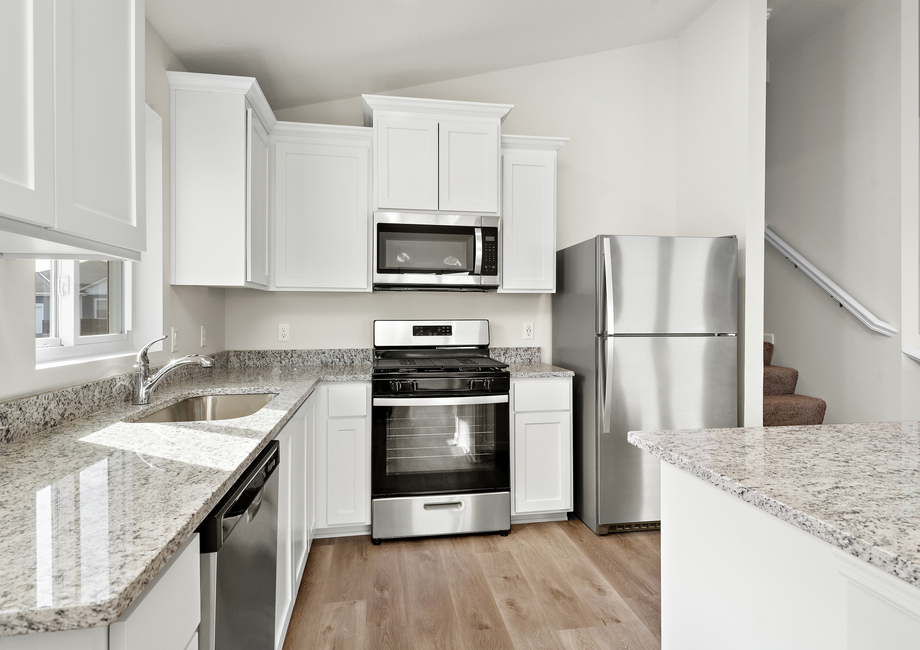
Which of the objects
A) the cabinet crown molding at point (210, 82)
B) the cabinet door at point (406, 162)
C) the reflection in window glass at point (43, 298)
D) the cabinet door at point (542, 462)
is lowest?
the cabinet door at point (542, 462)

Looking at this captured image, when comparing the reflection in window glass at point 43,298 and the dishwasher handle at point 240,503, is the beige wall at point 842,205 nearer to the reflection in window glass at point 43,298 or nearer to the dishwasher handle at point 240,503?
the dishwasher handle at point 240,503

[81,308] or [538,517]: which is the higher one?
[81,308]

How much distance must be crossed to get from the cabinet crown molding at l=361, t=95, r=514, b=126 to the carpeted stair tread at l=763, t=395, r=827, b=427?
2554 millimetres

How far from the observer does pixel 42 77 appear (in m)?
0.86

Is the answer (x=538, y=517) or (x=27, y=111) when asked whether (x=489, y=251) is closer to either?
(x=538, y=517)

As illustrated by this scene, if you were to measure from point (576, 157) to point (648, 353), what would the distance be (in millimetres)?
1471

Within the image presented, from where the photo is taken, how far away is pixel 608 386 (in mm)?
2646

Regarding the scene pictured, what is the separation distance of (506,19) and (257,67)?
1.30 metres

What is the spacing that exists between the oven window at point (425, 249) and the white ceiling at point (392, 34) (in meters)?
0.90

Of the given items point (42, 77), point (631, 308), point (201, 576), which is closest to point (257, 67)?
point (42, 77)

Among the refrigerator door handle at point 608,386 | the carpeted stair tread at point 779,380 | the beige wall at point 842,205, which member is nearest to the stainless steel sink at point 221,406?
the refrigerator door handle at point 608,386

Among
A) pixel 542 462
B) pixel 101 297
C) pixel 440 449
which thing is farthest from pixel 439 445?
pixel 101 297

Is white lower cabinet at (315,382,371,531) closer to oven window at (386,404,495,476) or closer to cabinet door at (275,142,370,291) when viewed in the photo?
oven window at (386,404,495,476)

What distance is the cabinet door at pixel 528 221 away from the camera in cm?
298
